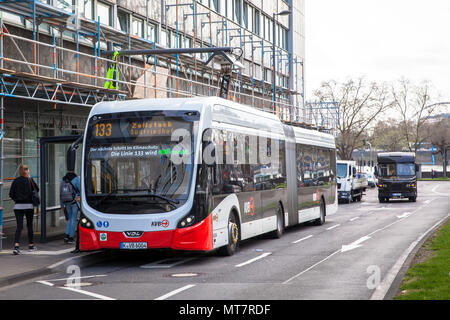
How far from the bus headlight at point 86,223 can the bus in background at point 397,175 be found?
1153 inches

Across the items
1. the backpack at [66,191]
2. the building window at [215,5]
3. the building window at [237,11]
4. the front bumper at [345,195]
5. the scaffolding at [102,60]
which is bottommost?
the front bumper at [345,195]

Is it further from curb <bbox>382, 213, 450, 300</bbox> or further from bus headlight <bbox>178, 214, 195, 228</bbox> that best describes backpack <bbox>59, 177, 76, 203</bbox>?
curb <bbox>382, 213, 450, 300</bbox>

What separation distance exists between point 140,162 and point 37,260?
293 centimetres

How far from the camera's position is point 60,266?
13.3 metres

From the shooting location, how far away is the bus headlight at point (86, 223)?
13383mm

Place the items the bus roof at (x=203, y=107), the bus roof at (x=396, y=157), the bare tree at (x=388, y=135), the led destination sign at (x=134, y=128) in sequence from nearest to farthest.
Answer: the led destination sign at (x=134, y=128)
the bus roof at (x=203, y=107)
the bus roof at (x=396, y=157)
the bare tree at (x=388, y=135)

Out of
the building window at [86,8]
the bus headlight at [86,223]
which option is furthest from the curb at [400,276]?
the building window at [86,8]

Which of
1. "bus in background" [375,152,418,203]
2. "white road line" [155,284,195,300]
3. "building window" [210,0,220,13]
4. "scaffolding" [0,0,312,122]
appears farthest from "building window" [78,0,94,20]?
"bus in background" [375,152,418,203]

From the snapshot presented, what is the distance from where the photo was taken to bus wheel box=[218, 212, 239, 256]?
1447cm

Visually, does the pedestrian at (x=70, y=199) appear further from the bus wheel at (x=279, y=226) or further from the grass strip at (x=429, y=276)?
the grass strip at (x=429, y=276)

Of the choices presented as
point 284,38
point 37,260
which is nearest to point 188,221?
point 37,260

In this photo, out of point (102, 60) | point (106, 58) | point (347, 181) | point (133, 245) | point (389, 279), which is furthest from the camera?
point (347, 181)

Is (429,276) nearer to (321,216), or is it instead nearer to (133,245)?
(133,245)
